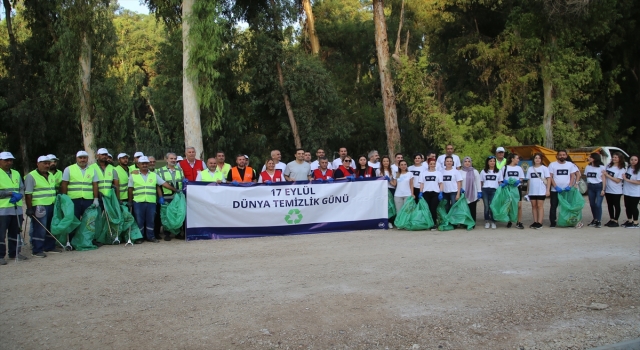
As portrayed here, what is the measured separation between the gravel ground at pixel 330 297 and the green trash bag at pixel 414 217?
66.2 inches

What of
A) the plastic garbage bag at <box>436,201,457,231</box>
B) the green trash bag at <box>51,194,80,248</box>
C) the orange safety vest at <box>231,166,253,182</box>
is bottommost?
the plastic garbage bag at <box>436,201,457,231</box>

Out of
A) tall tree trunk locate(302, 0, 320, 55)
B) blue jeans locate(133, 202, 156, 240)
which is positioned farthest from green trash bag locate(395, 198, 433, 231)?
tall tree trunk locate(302, 0, 320, 55)

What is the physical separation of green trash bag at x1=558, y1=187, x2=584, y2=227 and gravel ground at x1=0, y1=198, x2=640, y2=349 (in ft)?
6.37

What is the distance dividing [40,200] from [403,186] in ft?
22.7

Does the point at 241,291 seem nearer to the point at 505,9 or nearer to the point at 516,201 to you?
the point at 516,201

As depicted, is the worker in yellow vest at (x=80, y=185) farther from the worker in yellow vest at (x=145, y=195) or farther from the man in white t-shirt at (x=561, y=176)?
the man in white t-shirt at (x=561, y=176)

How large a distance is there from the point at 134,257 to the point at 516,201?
781cm

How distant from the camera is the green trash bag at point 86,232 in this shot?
965cm

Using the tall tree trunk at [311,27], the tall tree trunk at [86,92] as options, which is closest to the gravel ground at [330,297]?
the tall tree trunk at [86,92]

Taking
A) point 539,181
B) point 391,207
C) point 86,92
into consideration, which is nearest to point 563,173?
point 539,181

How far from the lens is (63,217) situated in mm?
9359

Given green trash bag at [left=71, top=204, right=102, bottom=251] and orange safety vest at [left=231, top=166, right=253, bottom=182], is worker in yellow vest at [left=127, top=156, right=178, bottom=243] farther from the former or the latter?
orange safety vest at [left=231, top=166, right=253, bottom=182]

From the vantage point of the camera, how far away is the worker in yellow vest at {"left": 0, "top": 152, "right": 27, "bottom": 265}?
28.0 ft

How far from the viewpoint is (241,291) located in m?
6.53
